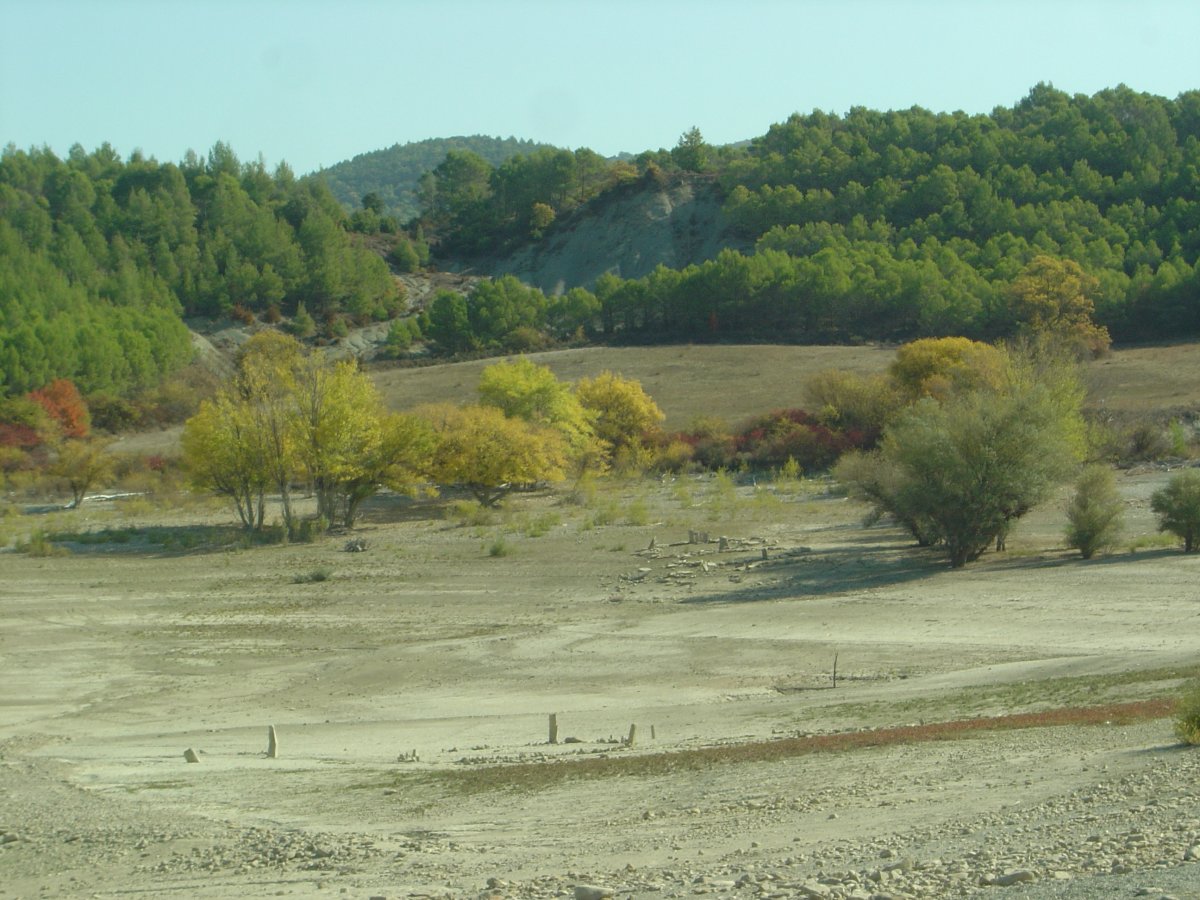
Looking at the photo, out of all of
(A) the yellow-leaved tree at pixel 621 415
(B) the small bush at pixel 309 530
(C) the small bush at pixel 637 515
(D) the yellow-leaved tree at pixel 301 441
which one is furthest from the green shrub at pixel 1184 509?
(A) the yellow-leaved tree at pixel 621 415

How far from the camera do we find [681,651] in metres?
27.1

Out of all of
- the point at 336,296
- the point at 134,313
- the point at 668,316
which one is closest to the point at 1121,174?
the point at 668,316

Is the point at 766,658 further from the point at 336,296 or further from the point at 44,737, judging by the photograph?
the point at 336,296

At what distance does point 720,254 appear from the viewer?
114 m

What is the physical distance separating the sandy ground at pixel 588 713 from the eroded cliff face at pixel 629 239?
93.8 metres

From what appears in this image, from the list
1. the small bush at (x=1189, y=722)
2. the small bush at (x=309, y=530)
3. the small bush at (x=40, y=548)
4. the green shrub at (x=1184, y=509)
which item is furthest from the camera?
the small bush at (x=309, y=530)

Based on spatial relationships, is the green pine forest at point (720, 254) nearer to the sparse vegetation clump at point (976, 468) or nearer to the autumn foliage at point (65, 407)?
the autumn foliage at point (65, 407)

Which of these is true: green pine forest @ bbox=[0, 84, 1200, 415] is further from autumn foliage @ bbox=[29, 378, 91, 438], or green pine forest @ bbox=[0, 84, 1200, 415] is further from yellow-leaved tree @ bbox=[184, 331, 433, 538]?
yellow-leaved tree @ bbox=[184, 331, 433, 538]

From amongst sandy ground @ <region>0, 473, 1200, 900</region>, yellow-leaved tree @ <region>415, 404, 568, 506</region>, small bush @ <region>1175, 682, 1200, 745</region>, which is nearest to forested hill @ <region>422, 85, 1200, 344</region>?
yellow-leaved tree @ <region>415, 404, 568, 506</region>

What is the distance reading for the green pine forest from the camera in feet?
310

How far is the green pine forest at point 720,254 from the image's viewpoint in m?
94.4

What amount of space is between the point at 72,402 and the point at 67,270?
1704 inches

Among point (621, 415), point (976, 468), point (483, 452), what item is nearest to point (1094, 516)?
point (976, 468)

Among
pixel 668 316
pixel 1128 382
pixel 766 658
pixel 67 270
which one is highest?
pixel 67 270
